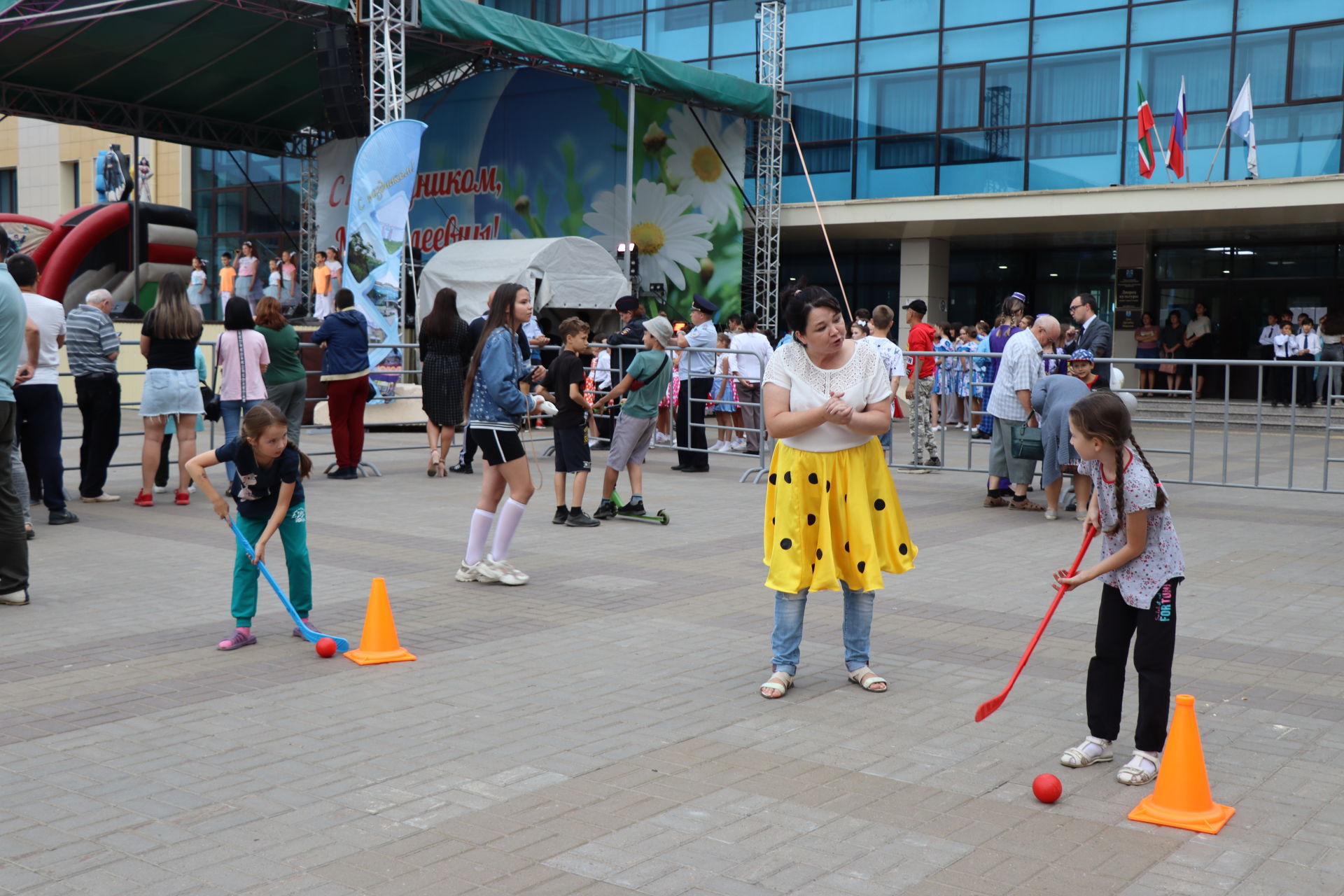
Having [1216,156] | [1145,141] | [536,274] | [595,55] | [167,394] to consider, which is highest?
[595,55]

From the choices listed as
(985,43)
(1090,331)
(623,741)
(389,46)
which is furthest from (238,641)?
(985,43)

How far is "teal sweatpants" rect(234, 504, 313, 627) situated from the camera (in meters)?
6.19

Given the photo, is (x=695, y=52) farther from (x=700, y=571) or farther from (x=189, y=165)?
(x=700, y=571)

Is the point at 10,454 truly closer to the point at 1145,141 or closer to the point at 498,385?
the point at 498,385

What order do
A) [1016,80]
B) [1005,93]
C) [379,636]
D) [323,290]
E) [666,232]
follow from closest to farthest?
[379,636] → [323,290] → [1016,80] → [1005,93] → [666,232]

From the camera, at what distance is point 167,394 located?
433 inches

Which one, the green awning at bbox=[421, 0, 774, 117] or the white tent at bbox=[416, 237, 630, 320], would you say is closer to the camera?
the green awning at bbox=[421, 0, 774, 117]

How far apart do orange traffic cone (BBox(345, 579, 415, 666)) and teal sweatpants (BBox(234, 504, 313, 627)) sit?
0.57 metres

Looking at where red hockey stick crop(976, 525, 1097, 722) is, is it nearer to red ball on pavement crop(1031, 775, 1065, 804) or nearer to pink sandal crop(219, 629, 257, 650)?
red ball on pavement crop(1031, 775, 1065, 804)

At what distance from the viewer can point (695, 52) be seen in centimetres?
2859

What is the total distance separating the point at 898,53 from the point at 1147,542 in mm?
23697

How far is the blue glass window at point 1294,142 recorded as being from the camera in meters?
22.0

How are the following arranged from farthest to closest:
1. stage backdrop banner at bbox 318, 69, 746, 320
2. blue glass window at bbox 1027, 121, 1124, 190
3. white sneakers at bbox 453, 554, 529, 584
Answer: stage backdrop banner at bbox 318, 69, 746, 320 < blue glass window at bbox 1027, 121, 1124, 190 < white sneakers at bbox 453, 554, 529, 584

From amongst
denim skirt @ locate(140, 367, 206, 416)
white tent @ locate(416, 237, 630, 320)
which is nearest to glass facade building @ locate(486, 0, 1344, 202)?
white tent @ locate(416, 237, 630, 320)
